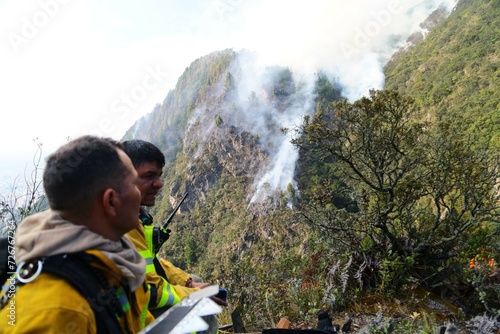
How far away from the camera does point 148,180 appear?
2.26m

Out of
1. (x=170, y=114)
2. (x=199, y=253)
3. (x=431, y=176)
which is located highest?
(x=170, y=114)

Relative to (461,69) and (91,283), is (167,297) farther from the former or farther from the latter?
(461,69)

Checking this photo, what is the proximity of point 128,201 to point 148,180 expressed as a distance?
116 centimetres

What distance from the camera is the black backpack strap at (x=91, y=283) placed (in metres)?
0.94

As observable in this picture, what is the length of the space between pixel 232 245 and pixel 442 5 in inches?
2527

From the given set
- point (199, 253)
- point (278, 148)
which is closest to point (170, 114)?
point (278, 148)

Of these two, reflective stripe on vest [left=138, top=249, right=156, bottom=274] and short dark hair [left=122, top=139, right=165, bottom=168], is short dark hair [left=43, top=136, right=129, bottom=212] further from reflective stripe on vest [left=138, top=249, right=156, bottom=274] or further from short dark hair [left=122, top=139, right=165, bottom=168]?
short dark hair [left=122, top=139, right=165, bottom=168]

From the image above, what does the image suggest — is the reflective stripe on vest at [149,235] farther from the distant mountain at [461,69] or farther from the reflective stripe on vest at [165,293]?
the distant mountain at [461,69]

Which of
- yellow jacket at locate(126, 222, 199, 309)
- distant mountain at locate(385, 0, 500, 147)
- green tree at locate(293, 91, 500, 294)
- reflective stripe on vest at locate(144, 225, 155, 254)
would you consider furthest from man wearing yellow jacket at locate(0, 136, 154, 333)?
distant mountain at locate(385, 0, 500, 147)

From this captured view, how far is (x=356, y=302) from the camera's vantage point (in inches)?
158

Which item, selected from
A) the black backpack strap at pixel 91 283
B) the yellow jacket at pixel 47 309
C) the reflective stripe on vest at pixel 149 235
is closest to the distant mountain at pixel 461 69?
the reflective stripe on vest at pixel 149 235

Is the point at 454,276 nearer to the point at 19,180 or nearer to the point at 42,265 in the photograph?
the point at 42,265

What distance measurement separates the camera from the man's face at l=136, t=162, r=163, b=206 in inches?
87.9

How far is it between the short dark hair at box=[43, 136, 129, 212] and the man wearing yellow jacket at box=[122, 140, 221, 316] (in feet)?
2.74
